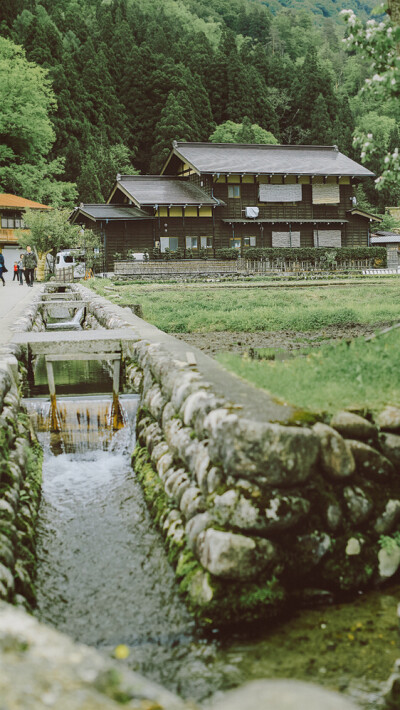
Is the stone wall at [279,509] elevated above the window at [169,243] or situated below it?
below

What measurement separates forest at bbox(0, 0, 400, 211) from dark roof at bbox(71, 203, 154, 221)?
13.3 meters

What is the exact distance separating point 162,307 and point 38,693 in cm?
1559

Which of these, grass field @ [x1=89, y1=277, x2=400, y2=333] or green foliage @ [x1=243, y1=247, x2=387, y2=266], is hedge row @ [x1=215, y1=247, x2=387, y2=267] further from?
grass field @ [x1=89, y1=277, x2=400, y2=333]

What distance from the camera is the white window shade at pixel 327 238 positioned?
158ft

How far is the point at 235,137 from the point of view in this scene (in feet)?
225

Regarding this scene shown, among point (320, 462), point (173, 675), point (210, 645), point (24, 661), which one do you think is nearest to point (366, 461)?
point (320, 462)

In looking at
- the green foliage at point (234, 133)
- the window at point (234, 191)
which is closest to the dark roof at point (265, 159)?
the window at point (234, 191)

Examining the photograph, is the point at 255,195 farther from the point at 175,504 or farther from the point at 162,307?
the point at 175,504

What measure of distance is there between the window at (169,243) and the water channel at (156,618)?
123 ft

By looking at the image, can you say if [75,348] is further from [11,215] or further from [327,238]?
[11,215]

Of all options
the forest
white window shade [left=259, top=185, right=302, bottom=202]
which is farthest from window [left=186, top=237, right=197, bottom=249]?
the forest

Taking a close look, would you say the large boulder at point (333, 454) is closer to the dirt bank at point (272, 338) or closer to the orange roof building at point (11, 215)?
the dirt bank at point (272, 338)

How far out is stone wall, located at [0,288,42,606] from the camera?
13.5 feet

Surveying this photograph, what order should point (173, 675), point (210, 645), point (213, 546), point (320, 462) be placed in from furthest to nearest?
point (320, 462)
point (213, 546)
point (210, 645)
point (173, 675)
